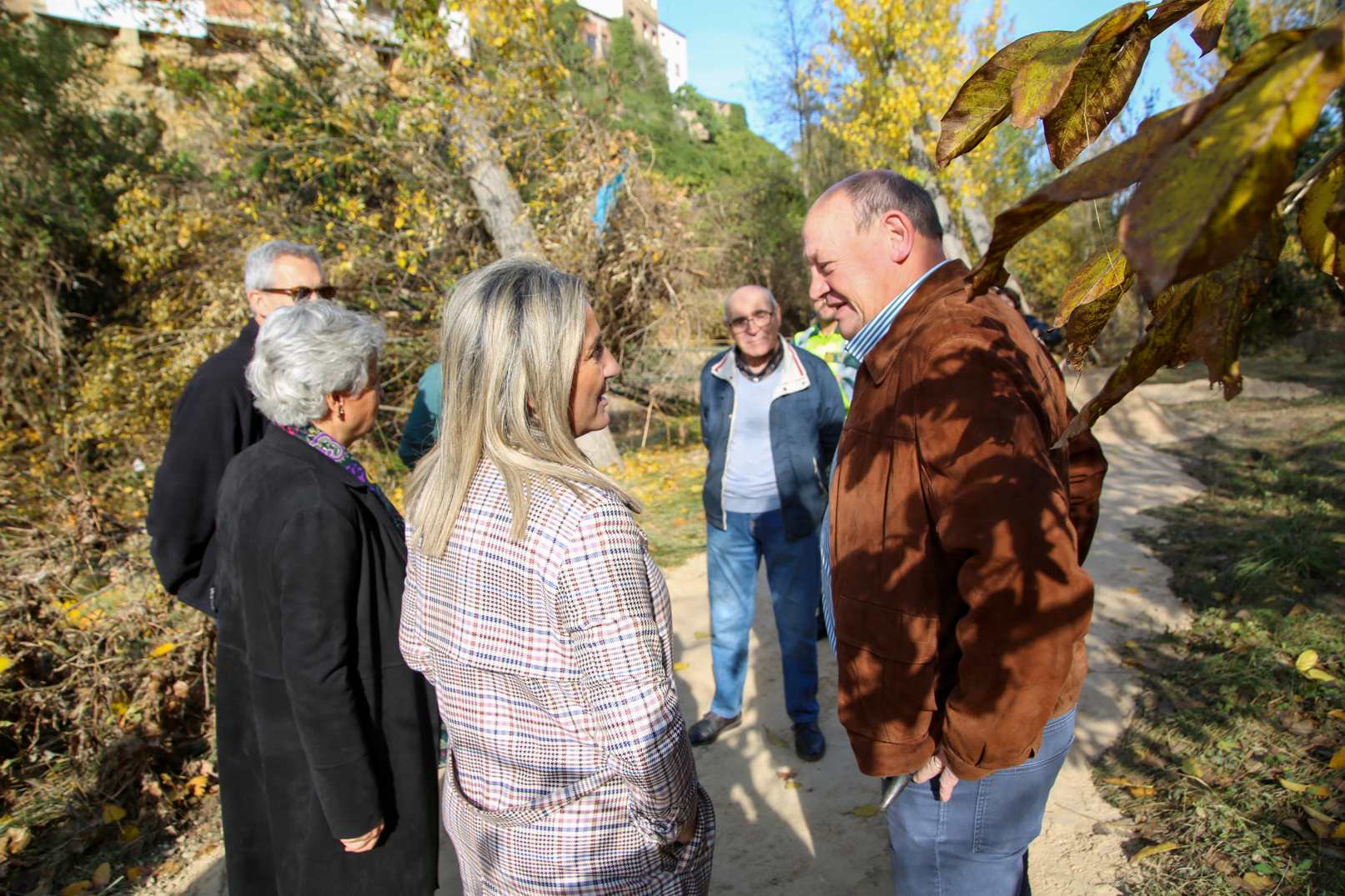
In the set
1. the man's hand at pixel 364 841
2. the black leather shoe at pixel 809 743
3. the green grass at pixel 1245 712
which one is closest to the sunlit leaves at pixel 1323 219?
the man's hand at pixel 364 841

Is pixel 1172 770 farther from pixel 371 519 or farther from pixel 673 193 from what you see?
pixel 673 193

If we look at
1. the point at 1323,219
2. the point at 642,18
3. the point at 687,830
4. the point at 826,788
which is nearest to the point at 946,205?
the point at 826,788

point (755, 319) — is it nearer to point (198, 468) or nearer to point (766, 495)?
point (766, 495)

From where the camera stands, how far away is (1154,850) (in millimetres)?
2797

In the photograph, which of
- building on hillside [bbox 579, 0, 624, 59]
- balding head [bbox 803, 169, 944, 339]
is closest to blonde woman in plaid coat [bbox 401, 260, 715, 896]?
balding head [bbox 803, 169, 944, 339]

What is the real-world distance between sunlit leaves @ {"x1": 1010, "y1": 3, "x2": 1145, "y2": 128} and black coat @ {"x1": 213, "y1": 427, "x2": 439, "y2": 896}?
1.75 m

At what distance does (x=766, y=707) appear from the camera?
425 cm

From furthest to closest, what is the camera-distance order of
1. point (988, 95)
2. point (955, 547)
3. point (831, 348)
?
point (831, 348) < point (955, 547) < point (988, 95)

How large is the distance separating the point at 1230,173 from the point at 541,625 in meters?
1.30

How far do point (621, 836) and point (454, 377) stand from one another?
38.7 inches

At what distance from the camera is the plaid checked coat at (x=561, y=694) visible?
1475 millimetres

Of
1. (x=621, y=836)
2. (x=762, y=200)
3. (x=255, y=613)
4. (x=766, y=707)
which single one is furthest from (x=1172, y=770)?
(x=762, y=200)

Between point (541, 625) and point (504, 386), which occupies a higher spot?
point (504, 386)

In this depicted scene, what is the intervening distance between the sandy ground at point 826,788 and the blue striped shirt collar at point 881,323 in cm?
197
